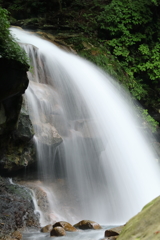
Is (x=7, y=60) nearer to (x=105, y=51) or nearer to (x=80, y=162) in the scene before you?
Answer: (x=80, y=162)

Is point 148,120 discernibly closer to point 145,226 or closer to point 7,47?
point 7,47

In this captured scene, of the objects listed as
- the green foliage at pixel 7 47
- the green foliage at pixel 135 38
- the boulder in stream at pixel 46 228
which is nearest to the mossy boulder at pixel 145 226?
the boulder in stream at pixel 46 228

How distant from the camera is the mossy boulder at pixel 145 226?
2264mm

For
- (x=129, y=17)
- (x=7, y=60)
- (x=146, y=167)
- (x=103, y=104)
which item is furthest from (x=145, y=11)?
(x=7, y=60)

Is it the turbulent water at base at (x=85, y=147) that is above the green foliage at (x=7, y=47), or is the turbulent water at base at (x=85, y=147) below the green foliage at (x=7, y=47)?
below

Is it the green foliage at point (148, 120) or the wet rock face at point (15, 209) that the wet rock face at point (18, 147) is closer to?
the wet rock face at point (15, 209)

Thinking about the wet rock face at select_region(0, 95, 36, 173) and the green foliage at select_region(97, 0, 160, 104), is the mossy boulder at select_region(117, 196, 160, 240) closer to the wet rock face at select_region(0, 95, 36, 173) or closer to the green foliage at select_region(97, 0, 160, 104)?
the wet rock face at select_region(0, 95, 36, 173)

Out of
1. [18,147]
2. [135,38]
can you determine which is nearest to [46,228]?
[18,147]

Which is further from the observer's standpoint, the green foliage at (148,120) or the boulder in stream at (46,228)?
the green foliage at (148,120)

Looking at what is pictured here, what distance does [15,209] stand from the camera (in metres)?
5.92

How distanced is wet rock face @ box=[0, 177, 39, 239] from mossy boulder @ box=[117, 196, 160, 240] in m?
3.33

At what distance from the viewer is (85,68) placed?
1212cm

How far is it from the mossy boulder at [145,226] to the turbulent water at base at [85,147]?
4595 millimetres

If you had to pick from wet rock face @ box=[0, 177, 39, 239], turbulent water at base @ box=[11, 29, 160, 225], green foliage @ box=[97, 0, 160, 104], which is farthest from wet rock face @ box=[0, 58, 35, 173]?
green foliage @ box=[97, 0, 160, 104]
